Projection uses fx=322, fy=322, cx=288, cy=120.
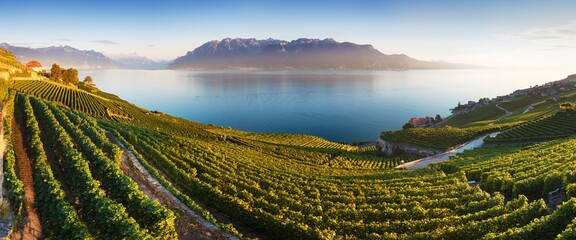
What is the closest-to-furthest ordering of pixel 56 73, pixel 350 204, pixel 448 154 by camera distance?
pixel 350 204 → pixel 448 154 → pixel 56 73

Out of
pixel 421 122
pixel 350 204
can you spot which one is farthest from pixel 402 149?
pixel 421 122

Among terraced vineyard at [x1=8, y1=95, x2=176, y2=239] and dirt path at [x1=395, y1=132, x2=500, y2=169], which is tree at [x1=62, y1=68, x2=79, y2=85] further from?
dirt path at [x1=395, y1=132, x2=500, y2=169]

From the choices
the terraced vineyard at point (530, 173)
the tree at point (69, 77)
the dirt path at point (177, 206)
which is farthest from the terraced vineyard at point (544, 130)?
the tree at point (69, 77)

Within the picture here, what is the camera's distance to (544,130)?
57594mm

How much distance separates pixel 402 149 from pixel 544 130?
25107 millimetres

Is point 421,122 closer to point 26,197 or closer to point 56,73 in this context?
point 26,197

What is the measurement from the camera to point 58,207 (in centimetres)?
1722

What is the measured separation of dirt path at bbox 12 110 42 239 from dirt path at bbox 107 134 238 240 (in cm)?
664

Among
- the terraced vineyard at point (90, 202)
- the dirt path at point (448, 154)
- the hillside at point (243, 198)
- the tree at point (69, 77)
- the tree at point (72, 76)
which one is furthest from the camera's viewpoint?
the tree at point (72, 76)

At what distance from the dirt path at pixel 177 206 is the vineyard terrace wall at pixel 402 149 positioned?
55742 mm

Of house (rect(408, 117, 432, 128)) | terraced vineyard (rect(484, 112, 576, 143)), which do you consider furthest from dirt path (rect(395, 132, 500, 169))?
house (rect(408, 117, 432, 128))

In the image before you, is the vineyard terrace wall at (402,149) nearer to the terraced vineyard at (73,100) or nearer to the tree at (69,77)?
the terraced vineyard at (73,100)

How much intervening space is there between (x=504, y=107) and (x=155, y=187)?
131 metres

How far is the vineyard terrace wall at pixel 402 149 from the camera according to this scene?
66225 millimetres
